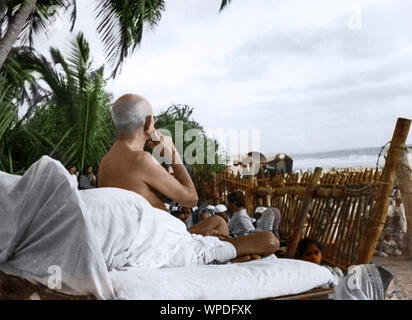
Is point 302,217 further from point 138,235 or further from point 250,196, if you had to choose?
point 138,235

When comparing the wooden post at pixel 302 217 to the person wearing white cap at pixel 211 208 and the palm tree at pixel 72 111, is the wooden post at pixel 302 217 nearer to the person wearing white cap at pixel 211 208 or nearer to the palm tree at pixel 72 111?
the person wearing white cap at pixel 211 208

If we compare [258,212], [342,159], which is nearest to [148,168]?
[258,212]

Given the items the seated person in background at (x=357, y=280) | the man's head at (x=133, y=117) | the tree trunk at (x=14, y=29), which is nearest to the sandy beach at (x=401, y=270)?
the seated person in background at (x=357, y=280)

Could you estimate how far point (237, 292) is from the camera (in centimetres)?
108

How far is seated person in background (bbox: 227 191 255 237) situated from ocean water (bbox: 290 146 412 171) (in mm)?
186

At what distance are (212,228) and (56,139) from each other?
1.55 ft

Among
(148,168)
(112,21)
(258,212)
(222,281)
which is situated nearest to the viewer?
(222,281)

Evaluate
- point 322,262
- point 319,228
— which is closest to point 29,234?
point 322,262

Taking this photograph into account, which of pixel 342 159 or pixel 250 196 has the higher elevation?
pixel 342 159

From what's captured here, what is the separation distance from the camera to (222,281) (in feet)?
3.52

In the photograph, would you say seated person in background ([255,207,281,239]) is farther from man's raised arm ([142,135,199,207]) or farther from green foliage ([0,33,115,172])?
green foliage ([0,33,115,172])

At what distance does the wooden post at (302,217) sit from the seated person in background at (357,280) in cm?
3

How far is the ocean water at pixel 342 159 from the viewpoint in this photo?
4.51 feet

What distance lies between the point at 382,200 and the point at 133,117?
83cm
